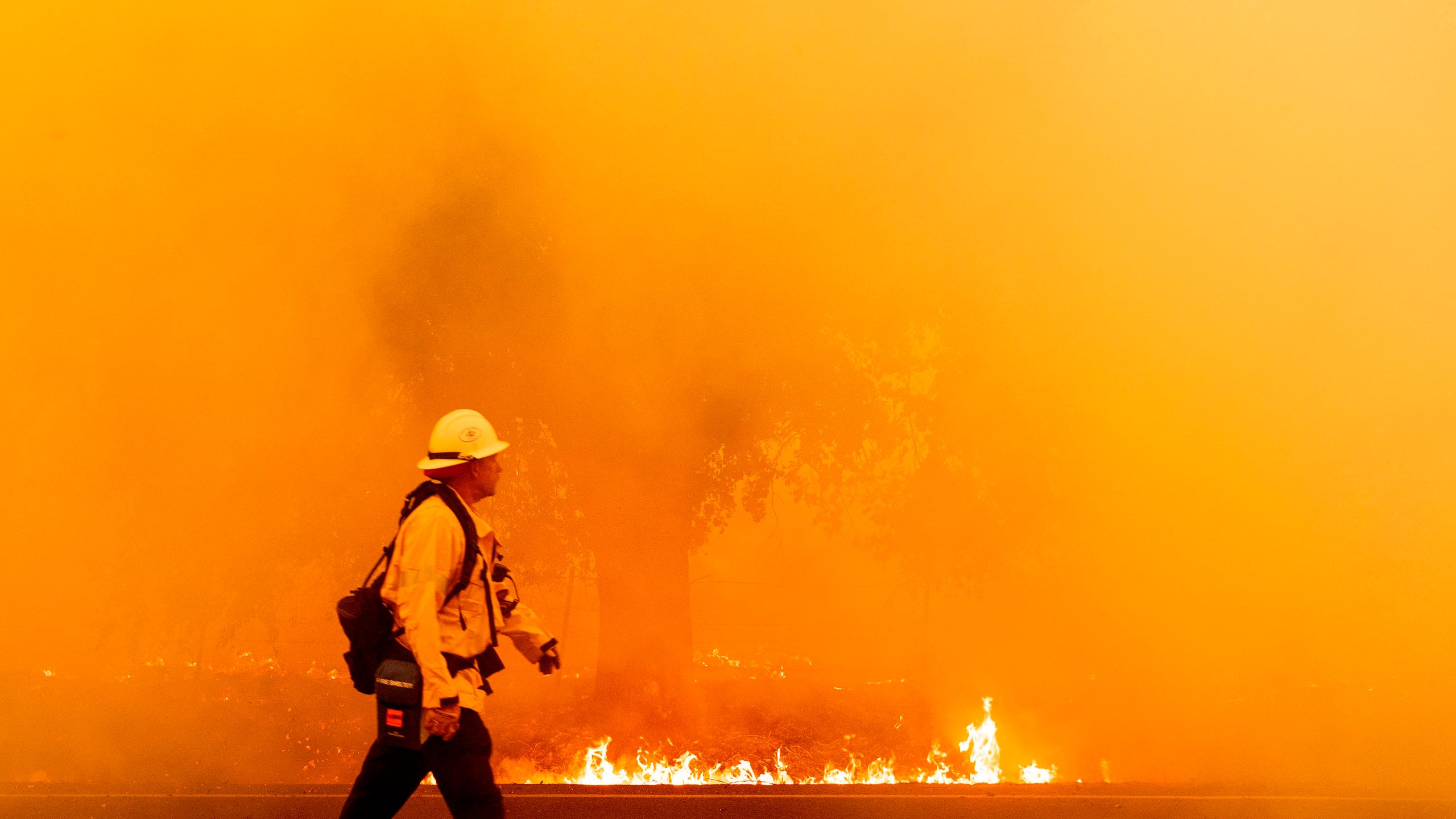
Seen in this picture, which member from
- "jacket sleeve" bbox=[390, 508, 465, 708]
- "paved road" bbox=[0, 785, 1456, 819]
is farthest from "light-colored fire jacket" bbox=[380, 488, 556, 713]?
"paved road" bbox=[0, 785, 1456, 819]

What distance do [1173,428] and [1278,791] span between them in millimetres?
1451

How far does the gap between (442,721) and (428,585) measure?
300mm

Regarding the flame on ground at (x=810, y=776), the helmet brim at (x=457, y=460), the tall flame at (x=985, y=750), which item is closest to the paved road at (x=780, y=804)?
the flame on ground at (x=810, y=776)

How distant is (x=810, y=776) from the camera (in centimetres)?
525

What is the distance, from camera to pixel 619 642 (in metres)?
5.71

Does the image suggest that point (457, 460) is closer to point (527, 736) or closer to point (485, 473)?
point (485, 473)

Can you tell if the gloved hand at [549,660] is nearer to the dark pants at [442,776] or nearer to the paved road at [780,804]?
the dark pants at [442,776]

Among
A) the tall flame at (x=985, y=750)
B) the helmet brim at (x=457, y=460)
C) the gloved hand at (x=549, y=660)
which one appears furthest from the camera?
the tall flame at (x=985, y=750)

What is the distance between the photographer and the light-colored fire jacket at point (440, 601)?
256cm

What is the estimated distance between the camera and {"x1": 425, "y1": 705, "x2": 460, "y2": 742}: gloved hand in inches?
100

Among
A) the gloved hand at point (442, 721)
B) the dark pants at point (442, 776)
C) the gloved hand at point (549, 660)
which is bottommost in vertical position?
the dark pants at point (442, 776)

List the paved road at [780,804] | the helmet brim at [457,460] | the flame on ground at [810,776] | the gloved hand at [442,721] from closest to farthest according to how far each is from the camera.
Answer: the gloved hand at [442,721] → the helmet brim at [457,460] → the paved road at [780,804] → the flame on ground at [810,776]

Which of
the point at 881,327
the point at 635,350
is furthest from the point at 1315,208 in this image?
the point at 635,350

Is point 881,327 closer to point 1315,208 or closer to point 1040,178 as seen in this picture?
point 1040,178
